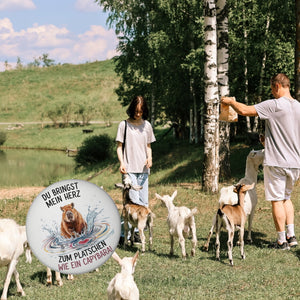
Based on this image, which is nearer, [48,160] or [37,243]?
[37,243]

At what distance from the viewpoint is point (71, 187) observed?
4.77 meters

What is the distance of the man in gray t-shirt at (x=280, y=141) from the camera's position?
20.5 ft

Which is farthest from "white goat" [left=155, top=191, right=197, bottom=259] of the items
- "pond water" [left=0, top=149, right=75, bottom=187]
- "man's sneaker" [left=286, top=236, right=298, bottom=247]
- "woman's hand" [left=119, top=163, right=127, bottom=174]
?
"pond water" [left=0, top=149, right=75, bottom=187]

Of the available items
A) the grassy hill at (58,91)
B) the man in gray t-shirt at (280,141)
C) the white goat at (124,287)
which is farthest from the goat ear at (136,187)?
the grassy hill at (58,91)

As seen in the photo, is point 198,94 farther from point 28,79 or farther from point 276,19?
point 28,79

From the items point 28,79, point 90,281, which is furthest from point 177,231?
point 28,79

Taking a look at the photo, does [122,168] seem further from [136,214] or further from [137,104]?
[137,104]

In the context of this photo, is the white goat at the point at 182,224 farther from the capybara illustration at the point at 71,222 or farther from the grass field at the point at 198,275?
the capybara illustration at the point at 71,222

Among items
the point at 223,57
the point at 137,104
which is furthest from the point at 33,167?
the point at 137,104

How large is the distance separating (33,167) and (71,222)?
95.1 ft

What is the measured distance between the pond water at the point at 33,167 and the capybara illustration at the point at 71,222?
1779 cm

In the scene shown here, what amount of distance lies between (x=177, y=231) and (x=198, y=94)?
73.0 feet

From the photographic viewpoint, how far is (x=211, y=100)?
38.9ft

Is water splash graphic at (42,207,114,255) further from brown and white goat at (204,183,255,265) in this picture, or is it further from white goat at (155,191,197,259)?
brown and white goat at (204,183,255,265)
